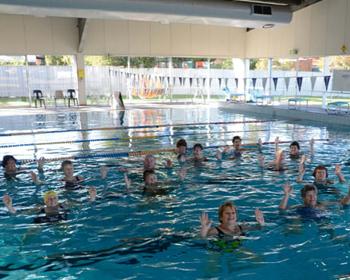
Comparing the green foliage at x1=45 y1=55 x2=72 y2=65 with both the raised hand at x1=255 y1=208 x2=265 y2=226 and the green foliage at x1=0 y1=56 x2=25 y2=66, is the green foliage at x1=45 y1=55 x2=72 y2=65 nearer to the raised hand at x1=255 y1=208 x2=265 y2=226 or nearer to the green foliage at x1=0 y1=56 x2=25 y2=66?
the green foliage at x1=0 y1=56 x2=25 y2=66

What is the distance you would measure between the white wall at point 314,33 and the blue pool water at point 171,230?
28.5 ft

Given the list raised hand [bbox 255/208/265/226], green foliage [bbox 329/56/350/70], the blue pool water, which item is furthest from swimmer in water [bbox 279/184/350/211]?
green foliage [bbox 329/56/350/70]

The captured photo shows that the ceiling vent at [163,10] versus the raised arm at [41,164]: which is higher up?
the ceiling vent at [163,10]

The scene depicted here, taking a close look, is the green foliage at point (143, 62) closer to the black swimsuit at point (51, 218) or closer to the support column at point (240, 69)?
the support column at point (240, 69)

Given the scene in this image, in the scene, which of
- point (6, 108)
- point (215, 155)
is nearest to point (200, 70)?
point (6, 108)

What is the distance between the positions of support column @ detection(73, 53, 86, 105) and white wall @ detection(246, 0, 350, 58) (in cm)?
917

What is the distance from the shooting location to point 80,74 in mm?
19406

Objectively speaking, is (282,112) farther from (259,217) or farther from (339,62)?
Answer: (259,217)

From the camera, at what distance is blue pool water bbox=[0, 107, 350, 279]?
3363 mm

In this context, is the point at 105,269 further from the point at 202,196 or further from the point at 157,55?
the point at 157,55

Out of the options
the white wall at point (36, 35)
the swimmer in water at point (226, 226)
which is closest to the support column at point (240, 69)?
the white wall at point (36, 35)

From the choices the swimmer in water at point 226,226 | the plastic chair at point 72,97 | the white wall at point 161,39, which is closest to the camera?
the swimmer in water at point 226,226

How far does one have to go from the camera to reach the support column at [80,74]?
1919cm

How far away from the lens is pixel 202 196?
5.38 metres
